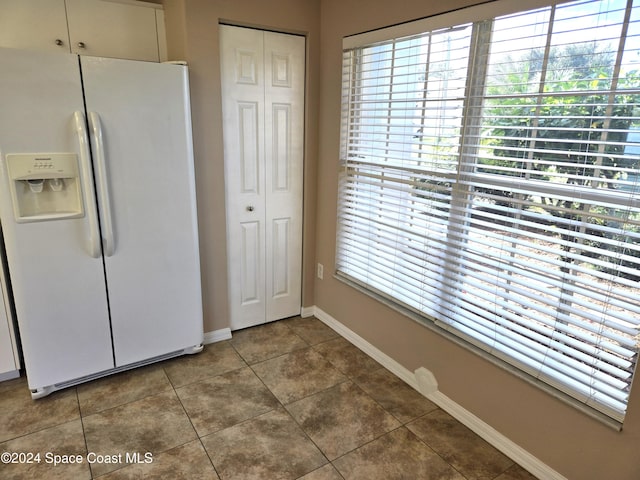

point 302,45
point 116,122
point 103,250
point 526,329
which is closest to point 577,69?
point 526,329

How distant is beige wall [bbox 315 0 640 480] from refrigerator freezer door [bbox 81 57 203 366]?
0.97 meters

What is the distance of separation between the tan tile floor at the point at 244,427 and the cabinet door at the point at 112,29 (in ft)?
6.43

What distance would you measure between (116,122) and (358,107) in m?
1.39

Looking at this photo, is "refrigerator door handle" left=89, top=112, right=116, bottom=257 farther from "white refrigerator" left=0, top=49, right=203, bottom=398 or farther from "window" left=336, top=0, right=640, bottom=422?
"window" left=336, top=0, right=640, bottom=422

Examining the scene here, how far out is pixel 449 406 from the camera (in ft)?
7.28

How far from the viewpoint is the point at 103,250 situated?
221cm

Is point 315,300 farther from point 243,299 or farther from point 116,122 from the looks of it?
point 116,122

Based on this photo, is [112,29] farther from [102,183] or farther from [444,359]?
[444,359]

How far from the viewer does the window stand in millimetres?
1477

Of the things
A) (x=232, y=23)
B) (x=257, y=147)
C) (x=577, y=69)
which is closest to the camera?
(x=577, y=69)

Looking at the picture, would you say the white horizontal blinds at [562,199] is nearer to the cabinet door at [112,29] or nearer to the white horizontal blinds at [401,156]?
the white horizontal blinds at [401,156]

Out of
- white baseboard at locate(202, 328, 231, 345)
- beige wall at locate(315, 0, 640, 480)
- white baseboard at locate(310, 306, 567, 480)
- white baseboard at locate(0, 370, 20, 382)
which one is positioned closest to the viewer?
beige wall at locate(315, 0, 640, 480)

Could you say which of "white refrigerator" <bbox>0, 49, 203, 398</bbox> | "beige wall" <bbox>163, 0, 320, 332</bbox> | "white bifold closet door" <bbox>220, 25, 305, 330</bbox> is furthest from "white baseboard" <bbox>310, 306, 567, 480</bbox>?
"white refrigerator" <bbox>0, 49, 203, 398</bbox>

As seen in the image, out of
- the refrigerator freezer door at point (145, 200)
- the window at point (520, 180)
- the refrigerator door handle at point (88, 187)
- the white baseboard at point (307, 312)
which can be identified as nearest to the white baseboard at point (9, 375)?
the refrigerator freezer door at point (145, 200)
